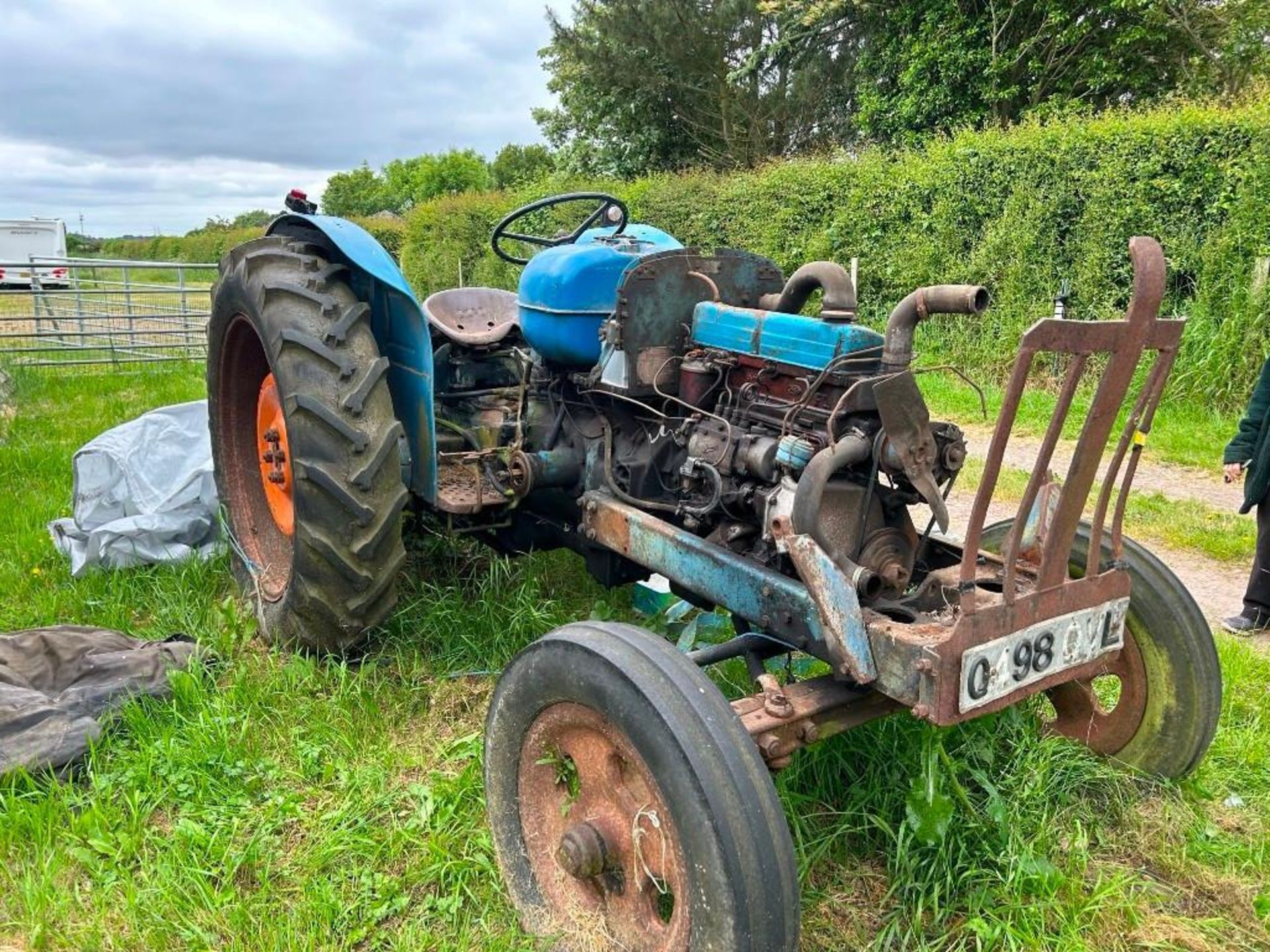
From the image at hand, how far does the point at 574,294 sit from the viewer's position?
10.2 feet

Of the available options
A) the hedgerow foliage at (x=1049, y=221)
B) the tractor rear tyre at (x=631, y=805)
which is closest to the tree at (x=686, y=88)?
the hedgerow foliage at (x=1049, y=221)

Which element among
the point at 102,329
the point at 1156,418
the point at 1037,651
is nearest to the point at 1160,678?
the point at 1037,651

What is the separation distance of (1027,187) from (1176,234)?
1406 mm

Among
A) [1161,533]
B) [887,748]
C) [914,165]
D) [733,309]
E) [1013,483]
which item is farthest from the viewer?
[914,165]

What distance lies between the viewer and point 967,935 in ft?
7.07

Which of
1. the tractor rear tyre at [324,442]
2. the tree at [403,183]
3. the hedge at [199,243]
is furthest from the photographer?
the tree at [403,183]

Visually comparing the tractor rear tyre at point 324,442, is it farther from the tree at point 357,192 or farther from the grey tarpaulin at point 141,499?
the tree at point 357,192

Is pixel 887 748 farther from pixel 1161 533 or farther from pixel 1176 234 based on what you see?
pixel 1176 234

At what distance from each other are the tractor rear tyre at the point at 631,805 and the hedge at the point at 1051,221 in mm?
7055

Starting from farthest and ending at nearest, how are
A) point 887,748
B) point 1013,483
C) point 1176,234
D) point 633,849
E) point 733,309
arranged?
1. point 1176,234
2. point 1013,483
3. point 733,309
4. point 887,748
5. point 633,849

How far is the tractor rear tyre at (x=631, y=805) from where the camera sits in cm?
171

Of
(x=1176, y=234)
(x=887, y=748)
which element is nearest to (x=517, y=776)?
(x=887, y=748)

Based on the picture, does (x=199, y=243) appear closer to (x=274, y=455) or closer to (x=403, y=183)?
(x=403, y=183)

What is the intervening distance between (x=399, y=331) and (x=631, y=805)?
1812 millimetres
